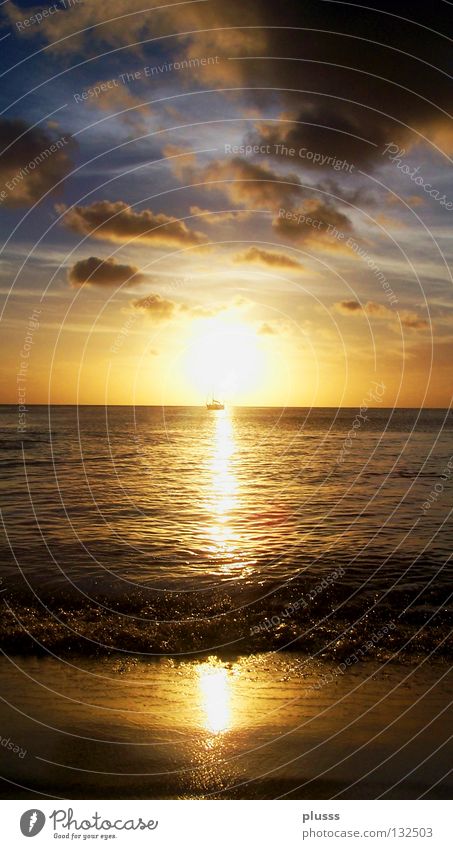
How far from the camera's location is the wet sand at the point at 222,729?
336 inches

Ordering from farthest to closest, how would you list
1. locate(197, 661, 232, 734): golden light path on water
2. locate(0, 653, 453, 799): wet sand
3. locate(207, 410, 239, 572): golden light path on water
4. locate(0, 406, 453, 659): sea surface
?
locate(207, 410, 239, 572): golden light path on water, locate(0, 406, 453, 659): sea surface, locate(197, 661, 232, 734): golden light path on water, locate(0, 653, 453, 799): wet sand

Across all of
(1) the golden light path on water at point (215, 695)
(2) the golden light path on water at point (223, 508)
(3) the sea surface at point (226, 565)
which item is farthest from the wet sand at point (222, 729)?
(2) the golden light path on water at point (223, 508)

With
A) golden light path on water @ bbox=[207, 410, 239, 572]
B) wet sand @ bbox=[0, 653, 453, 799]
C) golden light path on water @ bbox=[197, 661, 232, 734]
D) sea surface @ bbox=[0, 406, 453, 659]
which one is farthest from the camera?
golden light path on water @ bbox=[207, 410, 239, 572]

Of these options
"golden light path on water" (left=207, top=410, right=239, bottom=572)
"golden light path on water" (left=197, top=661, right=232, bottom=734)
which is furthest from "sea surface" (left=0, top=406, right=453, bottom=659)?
"golden light path on water" (left=197, top=661, right=232, bottom=734)

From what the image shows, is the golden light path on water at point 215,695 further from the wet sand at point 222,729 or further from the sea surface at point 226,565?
the sea surface at point 226,565

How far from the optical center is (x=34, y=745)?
30.9 feet

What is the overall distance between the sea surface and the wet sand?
1692mm

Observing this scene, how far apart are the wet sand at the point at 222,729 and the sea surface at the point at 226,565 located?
66.6 inches

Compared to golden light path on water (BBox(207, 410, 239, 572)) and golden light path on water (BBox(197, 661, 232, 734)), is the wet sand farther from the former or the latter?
golden light path on water (BBox(207, 410, 239, 572))

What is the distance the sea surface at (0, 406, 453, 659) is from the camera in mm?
15148

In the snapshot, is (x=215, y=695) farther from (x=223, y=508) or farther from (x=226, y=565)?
(x=223, y=508)

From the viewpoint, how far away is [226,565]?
22.4 m

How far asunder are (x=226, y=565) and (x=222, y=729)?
492 inches

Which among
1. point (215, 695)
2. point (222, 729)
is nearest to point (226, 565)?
point (215, 695)
